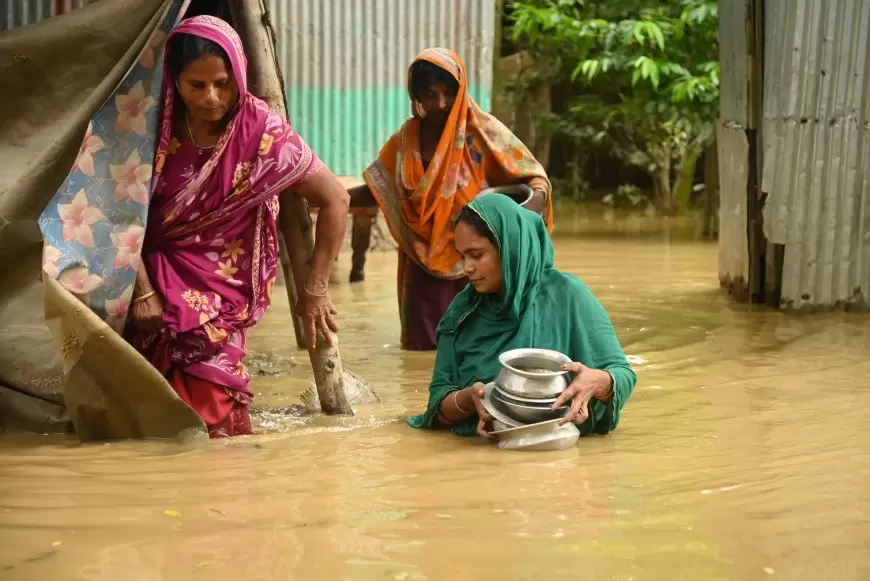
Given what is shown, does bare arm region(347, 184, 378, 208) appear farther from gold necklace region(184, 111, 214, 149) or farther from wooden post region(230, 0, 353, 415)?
gold necklace region(184, 111, 214, 149)

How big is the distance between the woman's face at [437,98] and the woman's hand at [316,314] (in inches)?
89.6

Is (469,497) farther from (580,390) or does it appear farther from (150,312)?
(150,312)

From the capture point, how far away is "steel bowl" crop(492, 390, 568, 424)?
4277 millimetres

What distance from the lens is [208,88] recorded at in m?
4.54

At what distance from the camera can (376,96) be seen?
12.0 m

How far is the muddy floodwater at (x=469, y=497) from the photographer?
3184mm

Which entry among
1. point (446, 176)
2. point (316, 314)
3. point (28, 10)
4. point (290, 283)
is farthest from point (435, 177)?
point (28, 10)

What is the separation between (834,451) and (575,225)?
10866 mm

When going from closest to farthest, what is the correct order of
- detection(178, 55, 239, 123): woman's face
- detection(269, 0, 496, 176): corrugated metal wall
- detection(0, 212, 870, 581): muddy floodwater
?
1. detection(0, 212, 870, 581): muddy floodwater
2. detection(178, 55, 239, 123): woman's face
3. detection(269, 0, 496, 176): corrugated metal wall

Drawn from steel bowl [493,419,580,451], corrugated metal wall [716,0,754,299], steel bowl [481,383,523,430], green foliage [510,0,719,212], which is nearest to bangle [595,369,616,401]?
steel bowl [493,419,580,451]

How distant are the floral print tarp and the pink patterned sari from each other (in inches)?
3.5

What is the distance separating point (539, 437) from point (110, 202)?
6.09 feet

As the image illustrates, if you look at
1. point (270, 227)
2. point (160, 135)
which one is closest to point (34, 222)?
point (160, 135)

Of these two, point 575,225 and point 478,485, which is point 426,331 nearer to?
point 478,485
